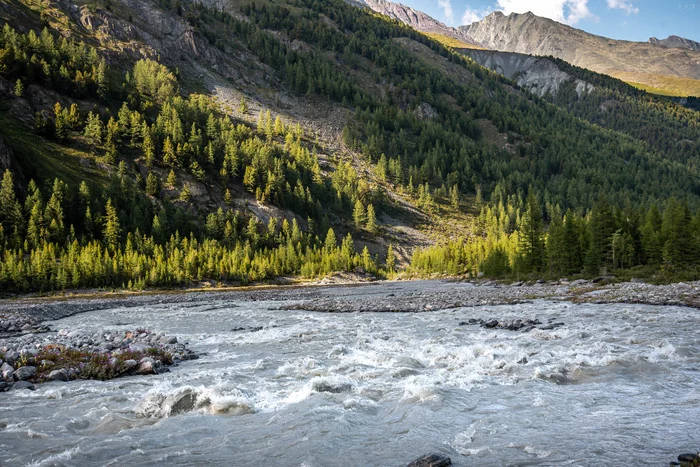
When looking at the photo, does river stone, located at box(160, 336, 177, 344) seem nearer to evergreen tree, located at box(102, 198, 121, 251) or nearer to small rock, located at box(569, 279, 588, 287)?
small rock, located at box(569, 279, 588, 287)

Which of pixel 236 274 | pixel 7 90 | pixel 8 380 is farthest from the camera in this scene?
pixel 7 90

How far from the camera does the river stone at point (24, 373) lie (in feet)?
49.8

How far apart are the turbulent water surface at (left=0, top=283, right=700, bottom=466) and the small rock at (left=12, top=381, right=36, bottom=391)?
0.76 meters

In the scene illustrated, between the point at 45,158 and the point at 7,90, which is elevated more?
the point at 7,90

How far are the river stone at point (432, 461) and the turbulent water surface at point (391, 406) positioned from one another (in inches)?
20.3

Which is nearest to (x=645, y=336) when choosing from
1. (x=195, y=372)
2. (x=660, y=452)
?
(x=660, y=452)

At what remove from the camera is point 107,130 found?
147625 mm

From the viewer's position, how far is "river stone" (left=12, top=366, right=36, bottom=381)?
1517 centimetres

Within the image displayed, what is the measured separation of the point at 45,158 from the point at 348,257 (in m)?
101

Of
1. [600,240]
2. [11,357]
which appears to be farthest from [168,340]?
[600,240]

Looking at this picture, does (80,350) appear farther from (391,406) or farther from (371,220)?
(371,220)

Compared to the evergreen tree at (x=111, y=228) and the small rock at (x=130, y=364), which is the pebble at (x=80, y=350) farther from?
the evergreen tree at (x=111, y=228)

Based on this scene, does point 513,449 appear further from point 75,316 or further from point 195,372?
point 75,316

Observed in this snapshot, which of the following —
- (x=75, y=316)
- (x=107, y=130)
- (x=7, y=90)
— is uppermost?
(x=7, y=90)
